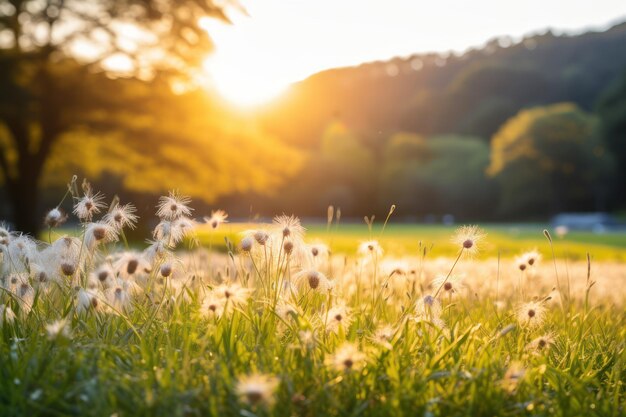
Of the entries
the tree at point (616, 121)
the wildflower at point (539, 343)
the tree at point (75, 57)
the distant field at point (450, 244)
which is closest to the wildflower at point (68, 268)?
the distant field at point (450, 244)

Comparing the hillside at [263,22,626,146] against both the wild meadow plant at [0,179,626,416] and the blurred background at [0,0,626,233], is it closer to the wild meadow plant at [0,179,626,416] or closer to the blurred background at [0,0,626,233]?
the blurred background at [0,0,626,233]

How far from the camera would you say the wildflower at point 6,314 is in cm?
295

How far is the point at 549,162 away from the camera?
5647 centimetres

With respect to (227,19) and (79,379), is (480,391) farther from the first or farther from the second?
(227,19)

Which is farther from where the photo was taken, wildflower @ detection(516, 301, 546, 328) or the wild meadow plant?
wildflower @ detection(516, 301, 546, 328)

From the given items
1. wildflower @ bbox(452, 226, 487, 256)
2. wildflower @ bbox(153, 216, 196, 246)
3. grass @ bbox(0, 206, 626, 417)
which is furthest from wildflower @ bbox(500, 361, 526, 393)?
wildflower @ bbox(153, 216, 196, 246)

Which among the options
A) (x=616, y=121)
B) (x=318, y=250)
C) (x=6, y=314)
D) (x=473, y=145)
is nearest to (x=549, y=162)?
(x=616, y=121)

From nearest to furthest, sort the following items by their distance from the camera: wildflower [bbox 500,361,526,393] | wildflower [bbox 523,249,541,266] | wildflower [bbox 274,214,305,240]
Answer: wildflower [bbox 500,361,526,393] < wildflower [bbox 274,214,305,240] < wildflower [bbox 523,249,541,266]

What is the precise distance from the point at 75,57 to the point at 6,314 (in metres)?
15.7

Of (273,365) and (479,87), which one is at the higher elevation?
(479,87)

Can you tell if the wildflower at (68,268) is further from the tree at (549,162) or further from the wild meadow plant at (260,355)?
the tree at (549,162)

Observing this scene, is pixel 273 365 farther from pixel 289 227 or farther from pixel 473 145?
pixel 473 145

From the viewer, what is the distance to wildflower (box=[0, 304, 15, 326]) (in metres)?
2.95

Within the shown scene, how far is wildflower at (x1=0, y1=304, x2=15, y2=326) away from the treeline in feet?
147
